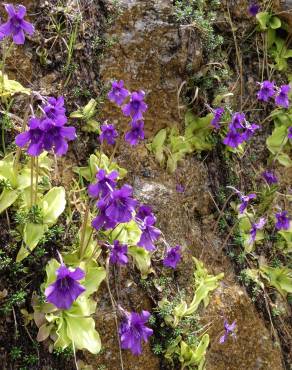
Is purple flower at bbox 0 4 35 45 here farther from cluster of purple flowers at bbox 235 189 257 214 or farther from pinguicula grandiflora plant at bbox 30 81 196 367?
cluster of purple flowers at bbox 235 189 257 214

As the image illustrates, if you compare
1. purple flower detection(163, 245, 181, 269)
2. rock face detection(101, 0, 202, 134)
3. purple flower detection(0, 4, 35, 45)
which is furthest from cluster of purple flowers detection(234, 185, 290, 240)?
purple flower detection(0, 4, 35, 45)

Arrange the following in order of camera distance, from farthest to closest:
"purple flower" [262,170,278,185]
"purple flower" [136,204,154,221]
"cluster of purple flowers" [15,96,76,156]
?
"purple flower" [262,170,278,185], "purple flower" [136,204,154,221], "cluster of purple flowers" [15,96,76,156]

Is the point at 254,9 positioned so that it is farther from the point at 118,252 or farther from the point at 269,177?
the point at 118,252

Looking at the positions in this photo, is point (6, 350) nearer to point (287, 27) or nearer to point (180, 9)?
point (180, 9)

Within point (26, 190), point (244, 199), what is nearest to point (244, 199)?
point (244, 199)

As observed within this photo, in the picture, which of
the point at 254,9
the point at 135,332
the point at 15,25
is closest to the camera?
the point at 135,332

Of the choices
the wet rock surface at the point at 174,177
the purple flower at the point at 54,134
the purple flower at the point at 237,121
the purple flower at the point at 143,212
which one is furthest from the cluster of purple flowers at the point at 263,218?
the purple flower at the point at 54,134
